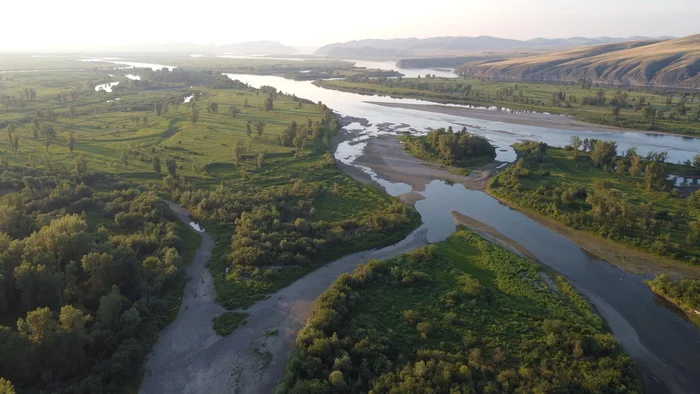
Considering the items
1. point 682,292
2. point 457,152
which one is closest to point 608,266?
point 682,292

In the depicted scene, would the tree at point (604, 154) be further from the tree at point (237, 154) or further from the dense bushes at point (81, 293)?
the dense bushes at point (81, 293)

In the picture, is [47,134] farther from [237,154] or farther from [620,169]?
[620,169]

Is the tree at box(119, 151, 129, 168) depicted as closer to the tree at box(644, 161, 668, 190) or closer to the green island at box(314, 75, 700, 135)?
the tree at box(644, 161, 668, 190)

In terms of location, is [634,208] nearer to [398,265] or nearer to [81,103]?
[398,265]

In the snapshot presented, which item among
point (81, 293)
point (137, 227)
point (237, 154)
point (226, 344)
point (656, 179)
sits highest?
point (656, 179)

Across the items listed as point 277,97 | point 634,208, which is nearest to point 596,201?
point 634,208

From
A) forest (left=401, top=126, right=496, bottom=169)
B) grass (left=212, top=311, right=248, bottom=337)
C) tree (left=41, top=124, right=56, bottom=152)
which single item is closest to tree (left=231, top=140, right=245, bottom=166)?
forest (left=401, top=126, right=496, bottom=169)
